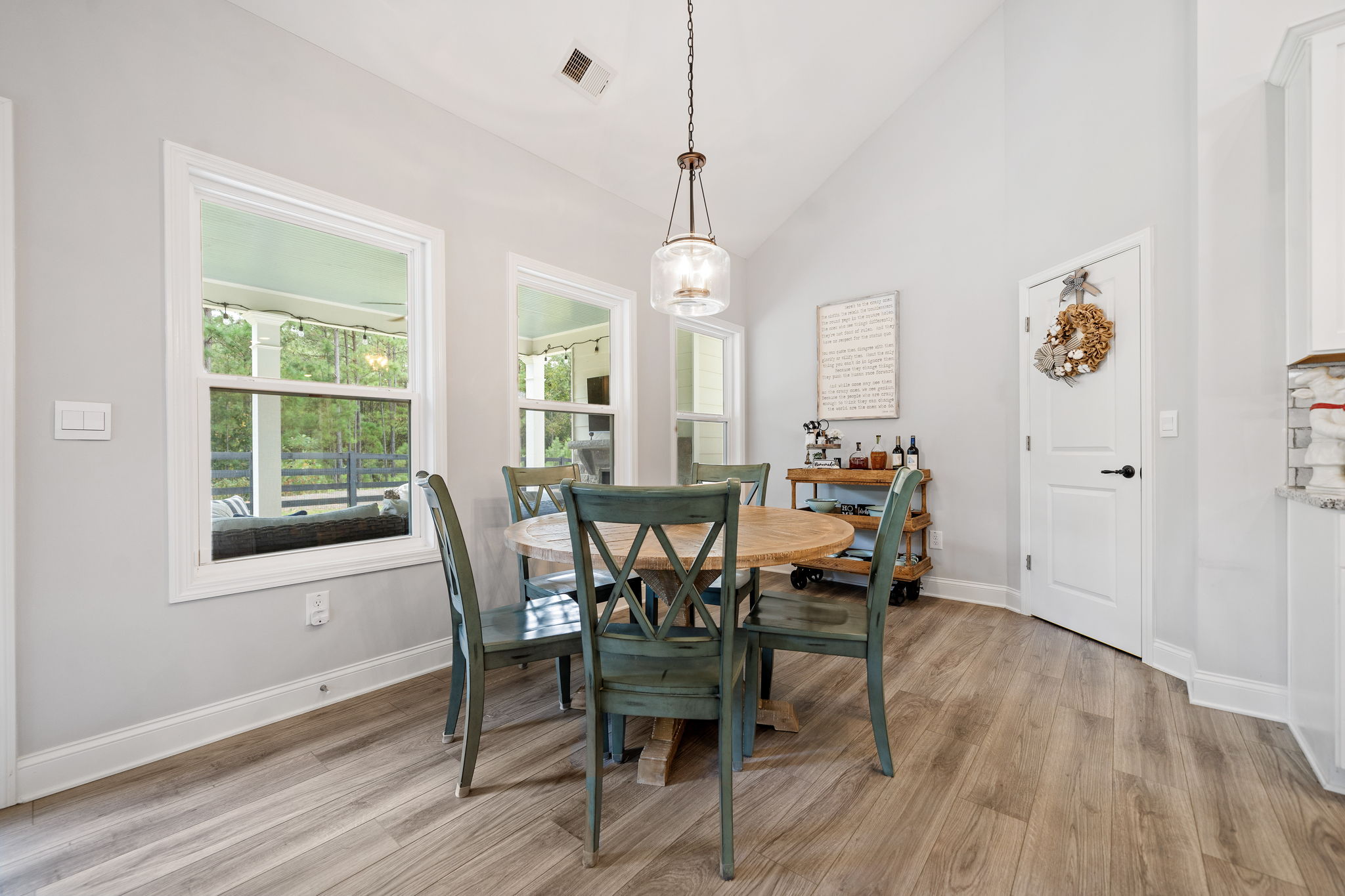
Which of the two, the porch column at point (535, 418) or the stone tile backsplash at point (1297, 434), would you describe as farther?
the porch column at point (535, 418)

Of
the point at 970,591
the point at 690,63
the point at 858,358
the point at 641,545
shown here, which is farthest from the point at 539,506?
the point at 970,591

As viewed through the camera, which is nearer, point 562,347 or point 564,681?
point 564,681

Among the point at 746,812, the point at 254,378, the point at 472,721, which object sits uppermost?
the point at 254,378

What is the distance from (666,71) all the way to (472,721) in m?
3.10

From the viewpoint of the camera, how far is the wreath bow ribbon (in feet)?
9.59

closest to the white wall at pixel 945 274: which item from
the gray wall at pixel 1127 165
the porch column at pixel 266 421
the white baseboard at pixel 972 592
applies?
the white baseboard at pixel 972 592

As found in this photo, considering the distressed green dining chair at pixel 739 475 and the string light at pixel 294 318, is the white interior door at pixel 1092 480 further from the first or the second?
the string light at pixel 294 318

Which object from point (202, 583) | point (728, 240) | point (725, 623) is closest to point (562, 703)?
point (725, 623)

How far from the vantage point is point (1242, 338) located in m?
2.17

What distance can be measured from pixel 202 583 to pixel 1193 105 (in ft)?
14.0

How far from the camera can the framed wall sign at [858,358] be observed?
13.1ft

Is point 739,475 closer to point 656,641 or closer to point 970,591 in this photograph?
point 656,641

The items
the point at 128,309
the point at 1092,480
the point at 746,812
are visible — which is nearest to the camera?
the point at 746,812

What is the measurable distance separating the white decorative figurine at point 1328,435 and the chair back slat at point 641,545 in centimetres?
203
